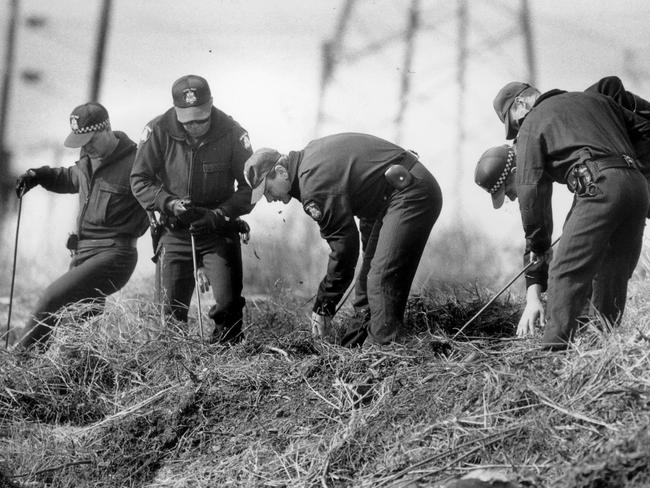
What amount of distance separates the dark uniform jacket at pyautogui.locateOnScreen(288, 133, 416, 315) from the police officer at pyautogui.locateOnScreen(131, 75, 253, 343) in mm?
844

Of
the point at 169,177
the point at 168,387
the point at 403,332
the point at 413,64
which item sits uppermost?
the point at 413,64

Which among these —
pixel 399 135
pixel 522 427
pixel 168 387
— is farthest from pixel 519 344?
pixel 399 135

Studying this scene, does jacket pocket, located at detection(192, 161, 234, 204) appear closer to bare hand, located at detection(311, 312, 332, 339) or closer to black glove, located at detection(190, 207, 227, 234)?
black glove, located at detection(190, 207, 227, 234)

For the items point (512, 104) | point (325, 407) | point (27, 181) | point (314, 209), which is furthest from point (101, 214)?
point (512, 104)

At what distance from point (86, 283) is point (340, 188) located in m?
2.42

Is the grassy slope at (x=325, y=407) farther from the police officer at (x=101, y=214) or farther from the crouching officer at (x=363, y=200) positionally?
the police officer at (x=101, y=214)

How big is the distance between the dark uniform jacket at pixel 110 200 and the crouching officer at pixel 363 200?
67.0 inches

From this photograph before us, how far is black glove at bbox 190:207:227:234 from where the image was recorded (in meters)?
6.82

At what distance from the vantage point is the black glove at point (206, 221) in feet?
22.4

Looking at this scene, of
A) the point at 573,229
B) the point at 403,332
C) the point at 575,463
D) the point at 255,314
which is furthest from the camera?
the point at 255,314

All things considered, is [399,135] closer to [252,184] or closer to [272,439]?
[252,184]

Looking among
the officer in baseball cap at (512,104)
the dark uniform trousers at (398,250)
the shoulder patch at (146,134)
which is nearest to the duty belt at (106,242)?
the shoulder patch at (146,134)

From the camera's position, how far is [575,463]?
159 inches

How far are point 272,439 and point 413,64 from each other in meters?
7.15
